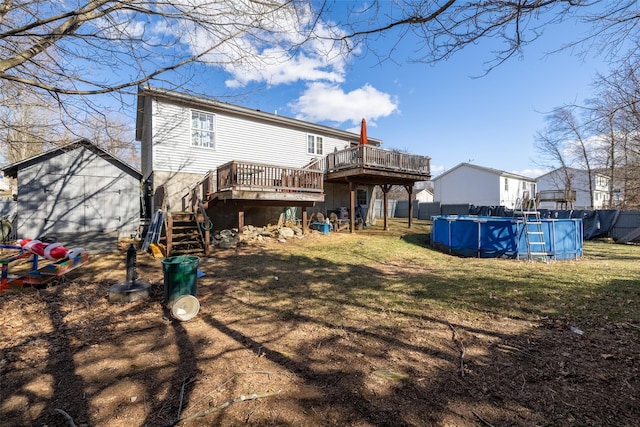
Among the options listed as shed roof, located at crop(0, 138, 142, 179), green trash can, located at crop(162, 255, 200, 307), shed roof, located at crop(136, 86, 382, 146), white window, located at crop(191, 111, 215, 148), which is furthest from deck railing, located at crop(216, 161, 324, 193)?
green trash can, located at crop(162, 255, 200, 307)

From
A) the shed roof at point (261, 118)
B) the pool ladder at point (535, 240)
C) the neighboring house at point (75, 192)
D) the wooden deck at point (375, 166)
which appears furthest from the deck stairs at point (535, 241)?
the neighboring house at point (75, 192)

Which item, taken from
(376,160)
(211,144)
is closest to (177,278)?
(211,144)

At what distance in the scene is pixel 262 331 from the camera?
3.98 meters

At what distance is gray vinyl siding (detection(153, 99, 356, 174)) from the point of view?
11883 millimetres

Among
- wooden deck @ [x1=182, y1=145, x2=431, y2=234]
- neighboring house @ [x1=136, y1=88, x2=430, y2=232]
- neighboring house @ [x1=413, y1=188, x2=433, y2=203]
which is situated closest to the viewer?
wooden deck @ [x1=182, y1=145, x2=431, y2=234]

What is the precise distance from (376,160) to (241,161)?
21.3 feet

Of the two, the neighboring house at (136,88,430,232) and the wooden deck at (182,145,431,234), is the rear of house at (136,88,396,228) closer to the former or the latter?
the neighboring house at (136,88,430,232)

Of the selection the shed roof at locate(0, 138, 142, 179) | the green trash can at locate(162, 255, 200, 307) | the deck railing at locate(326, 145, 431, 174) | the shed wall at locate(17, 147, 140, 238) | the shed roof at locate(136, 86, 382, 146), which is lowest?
the green trash can at locate(162, 255, 200, 307)

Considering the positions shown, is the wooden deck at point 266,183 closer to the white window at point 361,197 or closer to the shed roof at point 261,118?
the shed roof at point 261,118

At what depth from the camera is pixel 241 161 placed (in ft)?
35.3

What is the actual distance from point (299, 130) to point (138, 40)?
11.9m

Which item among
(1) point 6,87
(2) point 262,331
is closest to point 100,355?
(2) point 262,331

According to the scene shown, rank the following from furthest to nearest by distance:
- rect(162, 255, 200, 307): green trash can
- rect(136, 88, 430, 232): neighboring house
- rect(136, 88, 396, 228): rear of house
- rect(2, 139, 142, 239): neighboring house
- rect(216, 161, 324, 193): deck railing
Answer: rect(136, 88, 396, 228): rear of house, rect(136, 88, 430, 232): neighboring house, rect(216, 161, 324, 193): deck railing, rect(2, 139, 142, 239): neighboring house, rect(162, 255, 200, 307): green trash can

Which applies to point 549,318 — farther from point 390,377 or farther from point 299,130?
point 299,130
